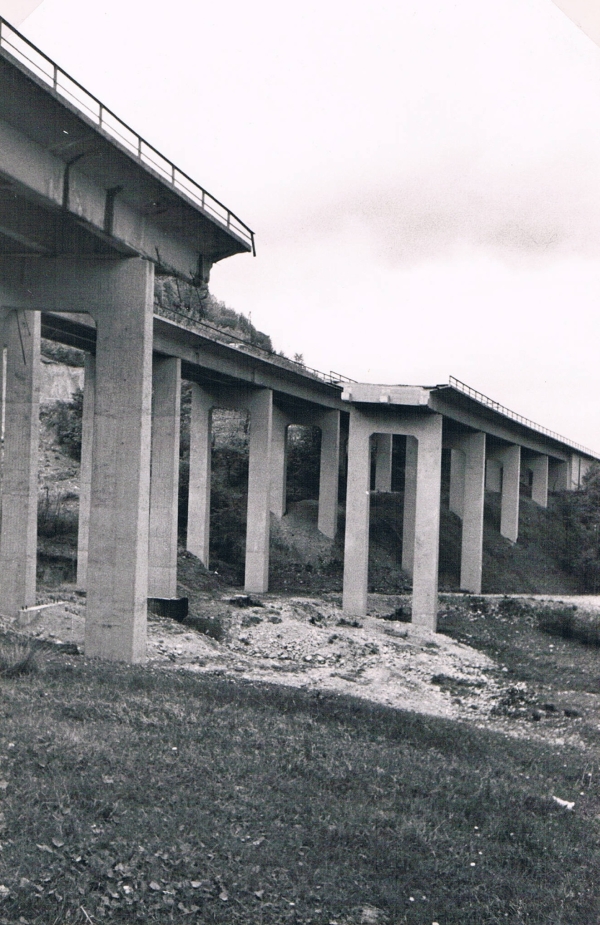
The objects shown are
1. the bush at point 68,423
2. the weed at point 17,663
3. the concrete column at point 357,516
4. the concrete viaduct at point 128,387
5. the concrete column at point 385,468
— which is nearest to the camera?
the weed at point 17,663

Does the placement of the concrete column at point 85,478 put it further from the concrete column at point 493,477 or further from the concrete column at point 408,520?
the concrete column at point 493,477

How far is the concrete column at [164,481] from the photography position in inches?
1350

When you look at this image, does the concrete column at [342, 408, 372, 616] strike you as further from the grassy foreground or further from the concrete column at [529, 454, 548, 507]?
the concrete column at [529, 454, 548, 507]

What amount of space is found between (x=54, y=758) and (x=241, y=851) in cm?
297

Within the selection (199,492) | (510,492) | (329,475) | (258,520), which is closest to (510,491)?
(510,492)

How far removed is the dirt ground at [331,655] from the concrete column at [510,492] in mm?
29006

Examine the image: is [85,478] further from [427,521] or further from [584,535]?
[584,535]

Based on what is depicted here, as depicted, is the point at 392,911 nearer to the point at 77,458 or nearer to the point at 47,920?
the point at 47,920

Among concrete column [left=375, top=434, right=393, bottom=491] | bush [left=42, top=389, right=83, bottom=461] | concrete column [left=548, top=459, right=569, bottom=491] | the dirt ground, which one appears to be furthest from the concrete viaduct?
concrete column [left=548, top=459, right=569, bottom=491]

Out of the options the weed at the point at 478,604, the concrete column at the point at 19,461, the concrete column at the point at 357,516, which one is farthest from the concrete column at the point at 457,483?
the concrete column at the point at 19,461

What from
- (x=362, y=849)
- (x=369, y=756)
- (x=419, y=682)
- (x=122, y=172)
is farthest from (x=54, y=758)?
(x=419, y=682)

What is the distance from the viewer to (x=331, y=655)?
28.0 m

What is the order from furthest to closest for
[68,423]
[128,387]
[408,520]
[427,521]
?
[68,423]
[408,520]
[427,521]
[128,387]

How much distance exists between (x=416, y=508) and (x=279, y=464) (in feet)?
63.0
